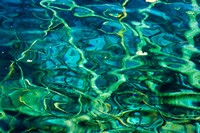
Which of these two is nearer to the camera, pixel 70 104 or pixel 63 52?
pixel 70 104

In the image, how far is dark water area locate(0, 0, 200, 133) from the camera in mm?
1948

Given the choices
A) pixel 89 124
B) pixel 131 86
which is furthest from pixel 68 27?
pixel 89 124

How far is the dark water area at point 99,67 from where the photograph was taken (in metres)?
1.95

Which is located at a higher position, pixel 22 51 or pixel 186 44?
pixel 186 44

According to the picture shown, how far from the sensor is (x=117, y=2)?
3.90m

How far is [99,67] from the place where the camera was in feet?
8.34

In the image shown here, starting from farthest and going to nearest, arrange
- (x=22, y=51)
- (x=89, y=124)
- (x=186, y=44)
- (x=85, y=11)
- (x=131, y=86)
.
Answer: (x=85, y=11) → (x=186, y=44) → (x=22, y=51) → (x=131, y=86) → (x=89, y=124)

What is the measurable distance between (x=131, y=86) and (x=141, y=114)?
362 millimetres

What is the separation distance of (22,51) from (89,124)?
1300mm

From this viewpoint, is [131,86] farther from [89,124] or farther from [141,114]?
[89,124]

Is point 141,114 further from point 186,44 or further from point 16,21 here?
point 16,21

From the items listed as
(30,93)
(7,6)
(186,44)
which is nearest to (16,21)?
(7,6)

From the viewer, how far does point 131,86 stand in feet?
7.52

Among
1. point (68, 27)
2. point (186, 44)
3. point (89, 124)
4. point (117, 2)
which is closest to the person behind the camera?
point (89, 124)
